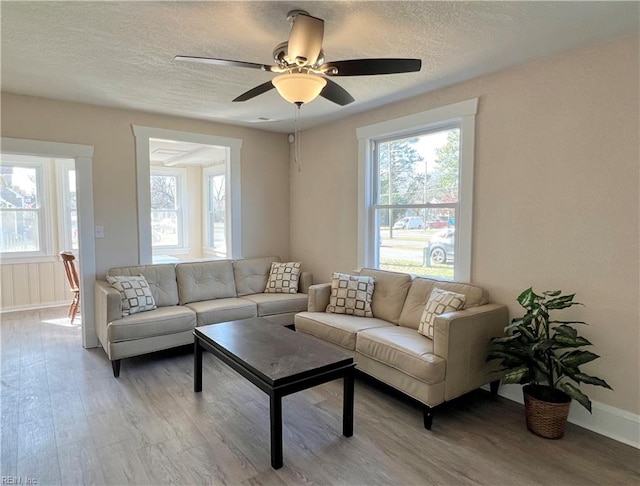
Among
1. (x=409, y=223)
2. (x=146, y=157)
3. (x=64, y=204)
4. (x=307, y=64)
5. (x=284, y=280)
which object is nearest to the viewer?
(x=307, y=64)

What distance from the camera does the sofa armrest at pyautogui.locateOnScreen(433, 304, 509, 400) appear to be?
2592 mm

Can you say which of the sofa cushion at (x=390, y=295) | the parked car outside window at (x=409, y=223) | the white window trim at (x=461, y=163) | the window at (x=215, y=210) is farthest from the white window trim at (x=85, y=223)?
the parked car outside window at (x=409, y=223)

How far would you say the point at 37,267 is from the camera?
556cm

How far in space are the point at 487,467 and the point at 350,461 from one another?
2.55ft

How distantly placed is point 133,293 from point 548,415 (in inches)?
138

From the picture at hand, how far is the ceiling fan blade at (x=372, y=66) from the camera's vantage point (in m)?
1.93

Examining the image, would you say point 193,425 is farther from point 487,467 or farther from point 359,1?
point 359,1

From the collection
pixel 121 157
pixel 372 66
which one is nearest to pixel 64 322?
pixel 121 157

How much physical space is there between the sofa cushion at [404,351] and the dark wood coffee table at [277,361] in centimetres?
43

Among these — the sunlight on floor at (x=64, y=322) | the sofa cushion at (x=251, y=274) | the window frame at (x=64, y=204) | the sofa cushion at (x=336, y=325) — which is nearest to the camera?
the sofa cushion at (x=336, y=325)

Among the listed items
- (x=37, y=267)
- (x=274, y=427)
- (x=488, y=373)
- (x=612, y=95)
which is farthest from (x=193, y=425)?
(x=37, y=267)

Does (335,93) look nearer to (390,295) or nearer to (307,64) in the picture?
(307,64)

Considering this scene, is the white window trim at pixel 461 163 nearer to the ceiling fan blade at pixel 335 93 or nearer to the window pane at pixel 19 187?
the ceiling fan blade at pixel 335 93

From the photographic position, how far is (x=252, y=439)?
244 centimetres
